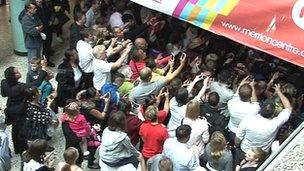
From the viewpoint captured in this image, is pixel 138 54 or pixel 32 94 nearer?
pixel 32 94

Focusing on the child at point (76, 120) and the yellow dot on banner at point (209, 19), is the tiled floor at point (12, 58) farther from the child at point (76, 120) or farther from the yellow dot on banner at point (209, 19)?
the yellow dot on banner at point (209, 19)

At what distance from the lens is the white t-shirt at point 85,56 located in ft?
24.8

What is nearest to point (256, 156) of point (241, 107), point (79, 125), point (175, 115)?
point (241, 107)

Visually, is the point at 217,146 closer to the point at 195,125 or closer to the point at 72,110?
the point at 195,125

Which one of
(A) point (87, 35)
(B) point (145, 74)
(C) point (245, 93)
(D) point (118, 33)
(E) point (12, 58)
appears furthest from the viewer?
(E) point (12, 58)

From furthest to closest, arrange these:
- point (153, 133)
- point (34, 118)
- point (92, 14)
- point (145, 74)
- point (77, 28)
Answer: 1. point (92, 14)
2. point (77, 28)
3. point (145, 74)
4. point (34, 118)
5. point (153, 133)

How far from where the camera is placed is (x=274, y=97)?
21.4 feet

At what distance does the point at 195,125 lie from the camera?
589 cm

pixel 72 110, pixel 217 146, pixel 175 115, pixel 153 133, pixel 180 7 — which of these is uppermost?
pixel 180 7

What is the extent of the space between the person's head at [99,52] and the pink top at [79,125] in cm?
128

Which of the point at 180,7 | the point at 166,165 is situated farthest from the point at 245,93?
the point at 180,7

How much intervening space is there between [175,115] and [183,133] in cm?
92

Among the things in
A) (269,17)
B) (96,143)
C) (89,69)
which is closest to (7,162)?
(96,143)

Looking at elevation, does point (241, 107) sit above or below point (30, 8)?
above
